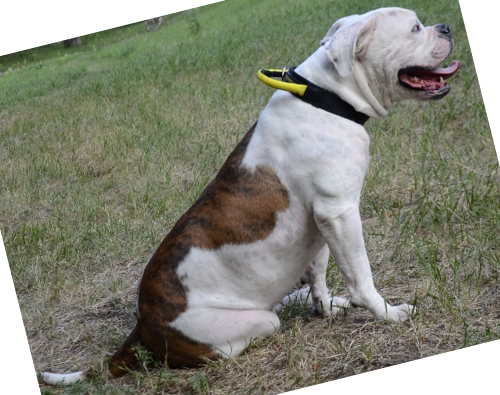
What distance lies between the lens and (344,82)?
11.0ft

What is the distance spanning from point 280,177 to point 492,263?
1.43m

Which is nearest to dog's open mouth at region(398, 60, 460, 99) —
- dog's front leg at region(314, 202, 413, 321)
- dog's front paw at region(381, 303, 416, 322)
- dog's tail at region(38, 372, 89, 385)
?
dog's front leg at region(314, 202, 413, 321)

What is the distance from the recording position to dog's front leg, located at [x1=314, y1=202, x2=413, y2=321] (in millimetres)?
3188

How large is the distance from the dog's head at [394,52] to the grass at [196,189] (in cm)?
105

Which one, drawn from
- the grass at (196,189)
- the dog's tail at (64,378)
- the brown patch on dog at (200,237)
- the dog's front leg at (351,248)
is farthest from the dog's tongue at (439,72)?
the dog's tail at (64,378)

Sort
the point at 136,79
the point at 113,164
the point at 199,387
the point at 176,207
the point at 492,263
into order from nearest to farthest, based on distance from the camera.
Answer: the point at 199,387
the point at 492,263
the point at 176,207
the point at 113,164
the point at 136,79

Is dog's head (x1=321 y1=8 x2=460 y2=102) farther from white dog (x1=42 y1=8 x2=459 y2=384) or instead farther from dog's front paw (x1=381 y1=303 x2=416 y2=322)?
dog's front paw (x1=381 y1=303 x2=416 y2=322)

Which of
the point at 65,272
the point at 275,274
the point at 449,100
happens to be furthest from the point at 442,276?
the point at 449,100

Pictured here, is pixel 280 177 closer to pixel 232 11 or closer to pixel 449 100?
pixel 232 11

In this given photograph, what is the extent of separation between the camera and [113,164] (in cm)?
578

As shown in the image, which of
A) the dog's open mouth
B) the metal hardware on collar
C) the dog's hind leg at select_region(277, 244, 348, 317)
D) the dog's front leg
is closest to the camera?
the dog's front leg

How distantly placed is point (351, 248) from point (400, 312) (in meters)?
0.50

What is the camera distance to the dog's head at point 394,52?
10.6 ft

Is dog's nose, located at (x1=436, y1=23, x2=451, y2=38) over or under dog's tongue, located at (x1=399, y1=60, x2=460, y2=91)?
over
